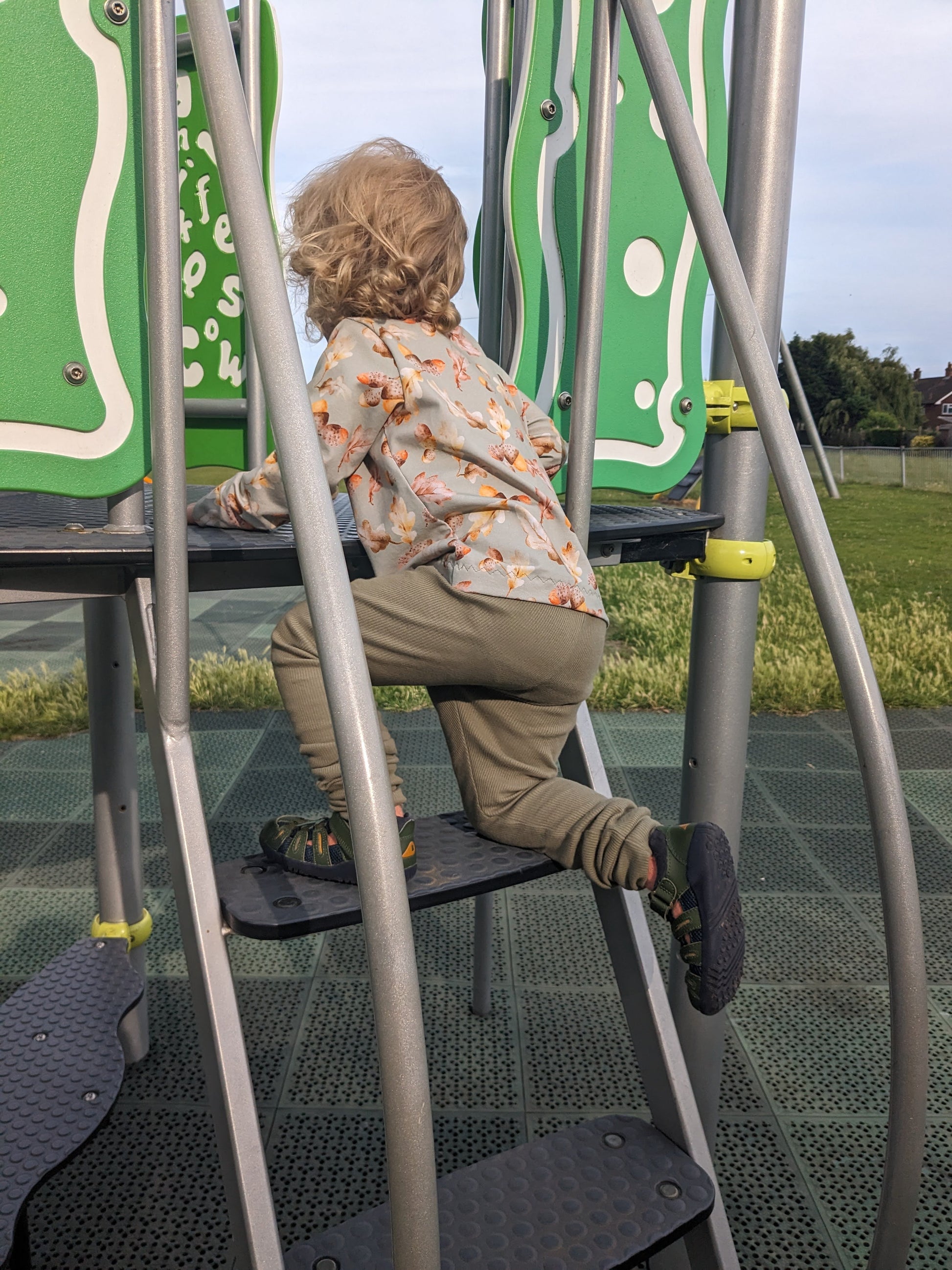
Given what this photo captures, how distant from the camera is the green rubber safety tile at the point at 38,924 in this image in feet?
8.82

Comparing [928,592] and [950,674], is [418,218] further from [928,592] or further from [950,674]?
[928,592]

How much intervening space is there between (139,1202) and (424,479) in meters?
1.35

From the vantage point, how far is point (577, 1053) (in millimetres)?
2260

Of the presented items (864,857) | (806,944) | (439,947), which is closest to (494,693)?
(439,947)

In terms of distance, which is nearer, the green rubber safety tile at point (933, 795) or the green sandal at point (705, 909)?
the green sandal at point (705, 909)

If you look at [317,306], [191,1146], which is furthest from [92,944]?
[317,306]

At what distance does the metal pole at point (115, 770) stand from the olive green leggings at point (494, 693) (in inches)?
32.2

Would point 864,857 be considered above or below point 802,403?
below

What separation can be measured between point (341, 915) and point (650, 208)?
1155 millimetres

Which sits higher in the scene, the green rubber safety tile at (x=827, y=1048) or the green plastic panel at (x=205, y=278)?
the green plastic panel at (x=205, y=278)

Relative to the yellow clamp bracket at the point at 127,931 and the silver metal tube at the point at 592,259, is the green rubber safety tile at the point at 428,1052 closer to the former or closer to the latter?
the yellow clamp bracket at the point at 127,931

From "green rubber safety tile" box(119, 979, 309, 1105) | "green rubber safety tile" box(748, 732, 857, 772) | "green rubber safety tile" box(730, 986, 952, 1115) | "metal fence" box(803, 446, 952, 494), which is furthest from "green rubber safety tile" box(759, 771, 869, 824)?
"metal fence" box(803, 446, 952, 494)

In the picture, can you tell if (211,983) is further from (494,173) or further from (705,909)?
(494,173)

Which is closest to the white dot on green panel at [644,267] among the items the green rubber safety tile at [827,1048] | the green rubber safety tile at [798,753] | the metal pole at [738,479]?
the metal pole at [738,479]
